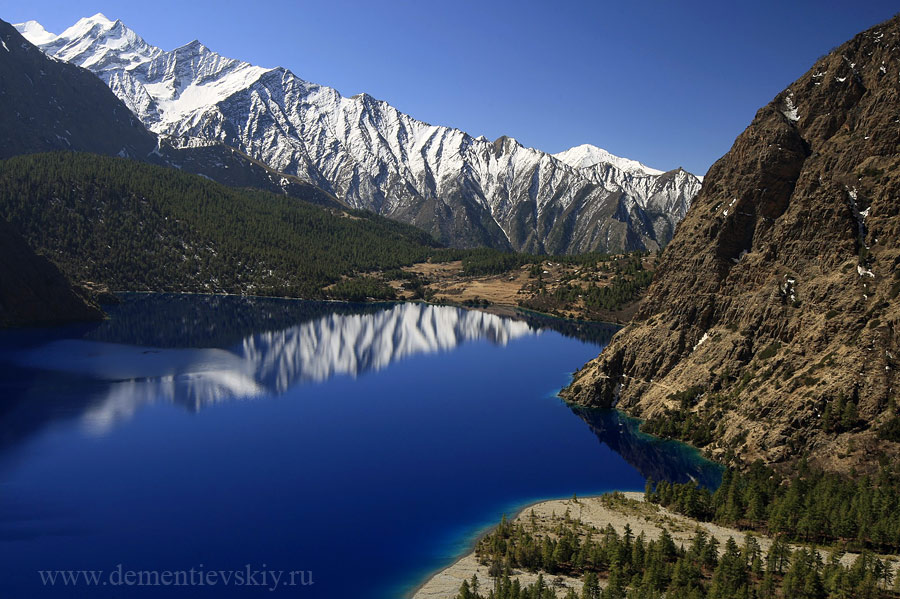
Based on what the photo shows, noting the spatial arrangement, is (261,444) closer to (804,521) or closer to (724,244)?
(804,521)

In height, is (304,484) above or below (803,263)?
below

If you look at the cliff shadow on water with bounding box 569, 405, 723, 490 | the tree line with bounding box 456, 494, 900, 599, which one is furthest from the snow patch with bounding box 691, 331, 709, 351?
the tree line with bounding box 456, 494, 900, 599

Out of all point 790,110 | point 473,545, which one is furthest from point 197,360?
point 790,110

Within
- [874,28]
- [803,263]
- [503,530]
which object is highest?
[874,28]

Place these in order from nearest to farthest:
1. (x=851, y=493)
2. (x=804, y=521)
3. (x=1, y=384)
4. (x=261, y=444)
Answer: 1. (x=804, y=521)
2. (x=851, y=493)
3. (x=261, y=444)
4. (x=1, y=384)

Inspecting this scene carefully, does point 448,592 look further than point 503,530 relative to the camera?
No

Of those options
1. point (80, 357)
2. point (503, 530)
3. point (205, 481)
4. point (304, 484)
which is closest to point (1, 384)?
point (80, 357)

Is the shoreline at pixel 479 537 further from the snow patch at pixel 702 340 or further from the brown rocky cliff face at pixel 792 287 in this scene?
the snow patch at pixel 702 340

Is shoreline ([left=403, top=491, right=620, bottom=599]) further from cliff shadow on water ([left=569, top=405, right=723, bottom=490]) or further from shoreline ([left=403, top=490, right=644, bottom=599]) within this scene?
cliff shadow on water ([left=569, top=405, right=723, bottom=490])
